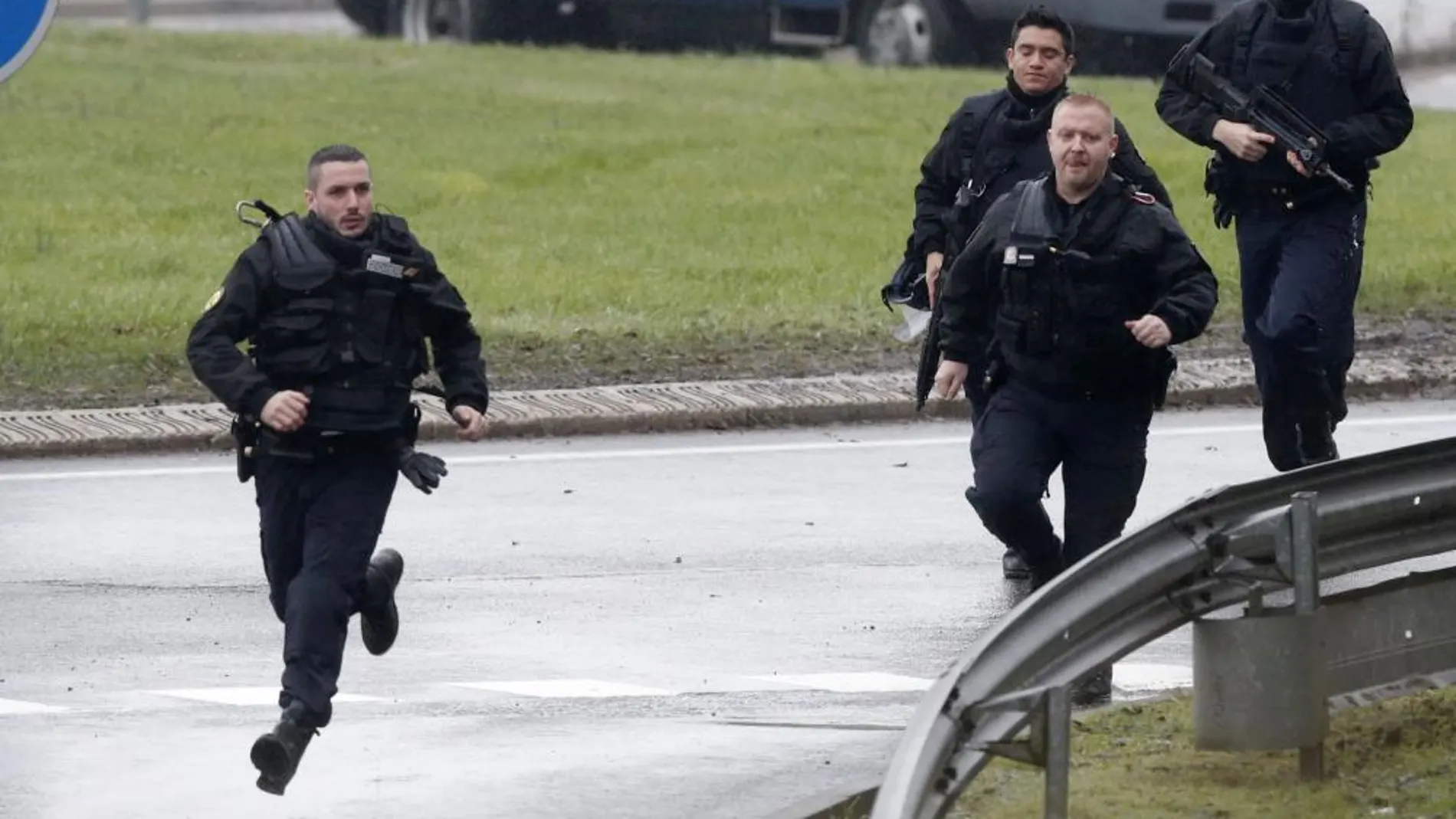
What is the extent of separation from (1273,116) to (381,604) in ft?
11.6

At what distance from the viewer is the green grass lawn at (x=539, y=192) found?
1480 centimetres

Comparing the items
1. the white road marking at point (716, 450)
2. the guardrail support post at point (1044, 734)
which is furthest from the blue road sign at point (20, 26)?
the guardrail support post at point (1044, 734)

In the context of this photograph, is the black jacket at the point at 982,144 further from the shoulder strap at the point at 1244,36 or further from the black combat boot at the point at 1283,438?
the black combat boot at the point at 1283,438

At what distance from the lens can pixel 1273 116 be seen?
10305 mm

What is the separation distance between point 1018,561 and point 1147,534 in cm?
380

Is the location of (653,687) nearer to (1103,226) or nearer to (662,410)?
(1103,226)

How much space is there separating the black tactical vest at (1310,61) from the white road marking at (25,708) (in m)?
4.17

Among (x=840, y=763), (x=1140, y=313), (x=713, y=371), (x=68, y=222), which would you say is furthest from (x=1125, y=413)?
(x=68, y=222)

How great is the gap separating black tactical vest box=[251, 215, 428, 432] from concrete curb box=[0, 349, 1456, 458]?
4.95 m

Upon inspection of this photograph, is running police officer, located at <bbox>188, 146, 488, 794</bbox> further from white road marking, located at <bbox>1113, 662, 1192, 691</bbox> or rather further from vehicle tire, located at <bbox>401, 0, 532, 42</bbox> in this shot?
vehicle tire, located at <bbox>401, 0, 532, 42</bbox>

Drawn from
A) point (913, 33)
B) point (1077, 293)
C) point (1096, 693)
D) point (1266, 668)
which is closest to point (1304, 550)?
point (1266, 668)

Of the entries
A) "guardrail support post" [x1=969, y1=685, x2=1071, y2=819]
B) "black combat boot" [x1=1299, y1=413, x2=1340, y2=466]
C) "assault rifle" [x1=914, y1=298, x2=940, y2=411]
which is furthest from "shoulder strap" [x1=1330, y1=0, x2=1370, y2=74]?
"guardrail support post" [x1=969, y1=685, x2=1071, y2=819]

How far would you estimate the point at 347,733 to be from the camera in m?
8.38

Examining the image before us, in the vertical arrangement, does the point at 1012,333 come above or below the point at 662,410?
above
